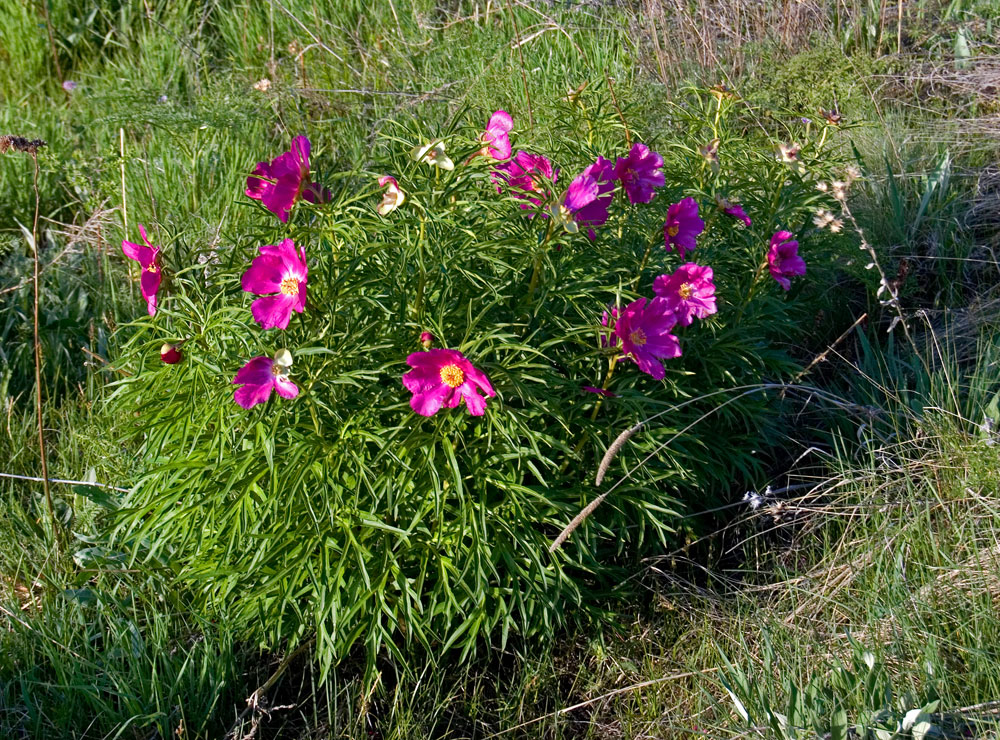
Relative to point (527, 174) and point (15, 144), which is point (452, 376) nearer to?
point (527, 174)

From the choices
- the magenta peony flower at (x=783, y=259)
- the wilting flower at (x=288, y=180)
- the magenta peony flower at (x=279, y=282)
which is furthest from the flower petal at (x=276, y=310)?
the magenta peony flower at (x=783, y=259)

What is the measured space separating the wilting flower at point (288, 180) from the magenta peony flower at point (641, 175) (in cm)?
62

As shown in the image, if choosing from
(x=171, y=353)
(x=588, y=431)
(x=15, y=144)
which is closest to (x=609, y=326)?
(x=588, y=431)

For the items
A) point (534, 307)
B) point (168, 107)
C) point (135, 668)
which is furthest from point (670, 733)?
point (168, 107)

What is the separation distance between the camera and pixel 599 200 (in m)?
1.80

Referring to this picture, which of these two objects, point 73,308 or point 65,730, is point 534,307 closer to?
point 65,730

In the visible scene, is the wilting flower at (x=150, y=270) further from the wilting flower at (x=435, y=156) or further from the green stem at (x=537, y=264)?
the green stem at (x=537, y=264)

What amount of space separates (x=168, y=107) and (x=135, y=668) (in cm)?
233

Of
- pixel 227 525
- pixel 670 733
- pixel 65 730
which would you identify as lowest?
pixel 670 733

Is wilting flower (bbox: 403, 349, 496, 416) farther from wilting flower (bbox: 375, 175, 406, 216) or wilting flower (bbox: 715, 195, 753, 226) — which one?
wilting flower (bbox: 715, 195, 753, 226)

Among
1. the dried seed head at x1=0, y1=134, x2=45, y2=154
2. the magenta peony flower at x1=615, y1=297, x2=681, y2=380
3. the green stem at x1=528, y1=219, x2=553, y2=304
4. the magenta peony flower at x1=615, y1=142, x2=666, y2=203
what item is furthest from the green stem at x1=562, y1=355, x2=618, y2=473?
the dried seed head at x1=0, y1=134, x2=45, y2=154

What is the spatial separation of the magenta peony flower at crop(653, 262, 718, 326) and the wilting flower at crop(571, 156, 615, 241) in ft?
0.66

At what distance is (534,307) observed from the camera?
1.97 m

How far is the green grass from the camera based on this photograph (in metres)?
1.90
